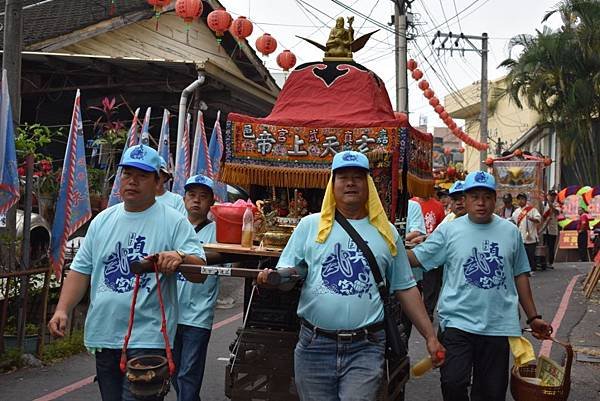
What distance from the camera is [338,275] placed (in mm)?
4094

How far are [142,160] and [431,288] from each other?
6.65m

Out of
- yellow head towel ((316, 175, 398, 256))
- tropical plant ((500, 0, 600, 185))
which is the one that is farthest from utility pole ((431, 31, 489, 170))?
yellow head towel ((316, 175, 398, 256))

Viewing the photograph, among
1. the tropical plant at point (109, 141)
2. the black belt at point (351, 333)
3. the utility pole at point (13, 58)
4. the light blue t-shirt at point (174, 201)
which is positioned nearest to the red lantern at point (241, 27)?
the tropical plant at point (109, 141)

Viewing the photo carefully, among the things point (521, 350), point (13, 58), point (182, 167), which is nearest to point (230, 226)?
point (521, 350)

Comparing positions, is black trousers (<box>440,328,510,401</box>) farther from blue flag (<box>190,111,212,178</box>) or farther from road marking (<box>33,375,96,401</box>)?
blue flag (<box>190,111,212,178</box>)

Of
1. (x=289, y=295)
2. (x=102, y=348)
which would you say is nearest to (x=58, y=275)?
(x=289, y=295)

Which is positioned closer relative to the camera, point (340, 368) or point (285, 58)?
point (340, 368)

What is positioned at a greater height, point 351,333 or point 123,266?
point 123,266

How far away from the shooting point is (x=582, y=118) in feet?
93.0

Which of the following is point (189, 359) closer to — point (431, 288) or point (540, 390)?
point (540, 390)

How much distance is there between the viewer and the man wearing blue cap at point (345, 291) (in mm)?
4059

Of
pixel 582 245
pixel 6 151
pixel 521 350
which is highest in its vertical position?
pixel 6 151

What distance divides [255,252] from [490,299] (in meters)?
1.75

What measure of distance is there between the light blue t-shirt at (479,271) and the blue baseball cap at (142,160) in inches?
87.9
